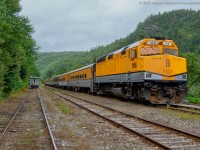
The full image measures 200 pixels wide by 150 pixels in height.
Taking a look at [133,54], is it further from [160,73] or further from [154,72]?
[160,73]

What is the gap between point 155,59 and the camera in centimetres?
1823

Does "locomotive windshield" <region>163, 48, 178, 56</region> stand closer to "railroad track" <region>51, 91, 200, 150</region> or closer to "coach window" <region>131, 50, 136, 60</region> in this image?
"coach window" <region>131, 50, 136, 60</region>

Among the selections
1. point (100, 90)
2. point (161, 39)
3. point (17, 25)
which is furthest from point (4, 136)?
point (100, 90)

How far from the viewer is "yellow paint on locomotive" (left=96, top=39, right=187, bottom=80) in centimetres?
1822

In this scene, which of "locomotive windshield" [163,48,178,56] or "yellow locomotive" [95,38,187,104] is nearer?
"yellow locomotive" [95,38,187,104]

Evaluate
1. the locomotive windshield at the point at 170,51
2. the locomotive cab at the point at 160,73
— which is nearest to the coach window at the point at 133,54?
the locomotive cab at the point at 160,73

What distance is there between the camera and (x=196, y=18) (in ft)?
649

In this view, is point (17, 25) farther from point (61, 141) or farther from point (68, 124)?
point (61, 141)

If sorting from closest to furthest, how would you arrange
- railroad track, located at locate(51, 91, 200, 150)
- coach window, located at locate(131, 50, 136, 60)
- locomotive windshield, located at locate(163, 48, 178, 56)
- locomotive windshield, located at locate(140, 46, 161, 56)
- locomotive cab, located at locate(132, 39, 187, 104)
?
1. railroad track, located at locate(51, 91, 200, 150)
2. locomotive cab, located at locate(132, 39, 187, 104)
3. locomotive windshield, located at locate(140, 46, 161, 56)
4. locomotive windshield, located at locate(163, 48, 178, 56)
5. coach window, located at locate(131, 50, 136, 60)

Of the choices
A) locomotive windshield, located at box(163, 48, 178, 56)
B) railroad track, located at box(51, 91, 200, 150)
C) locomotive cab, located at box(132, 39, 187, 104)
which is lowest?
railroad track, located at box(51, 91, 200, 150)

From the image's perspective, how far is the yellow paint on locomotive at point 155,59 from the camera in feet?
59.8

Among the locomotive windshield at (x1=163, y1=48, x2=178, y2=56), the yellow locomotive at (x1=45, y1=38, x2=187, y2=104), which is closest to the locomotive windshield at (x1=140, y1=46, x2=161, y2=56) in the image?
the yellow locomotive at (x1=45, y1=38, x2=187, y2=104)

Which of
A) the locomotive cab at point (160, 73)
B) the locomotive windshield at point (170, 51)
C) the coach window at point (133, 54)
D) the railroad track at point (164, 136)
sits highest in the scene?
the locomotive windshield at point (170, 51)

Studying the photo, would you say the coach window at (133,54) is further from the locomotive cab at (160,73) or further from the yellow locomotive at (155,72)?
the locomotive cab at (160,73)
